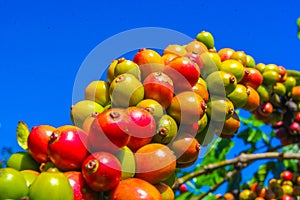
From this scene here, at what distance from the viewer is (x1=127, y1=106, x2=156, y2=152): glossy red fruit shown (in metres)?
1.98

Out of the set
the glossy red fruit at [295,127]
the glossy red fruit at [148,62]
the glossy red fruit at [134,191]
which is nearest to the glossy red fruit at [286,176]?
the glossy red fruit at [295,127]

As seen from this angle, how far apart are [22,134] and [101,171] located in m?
0.56

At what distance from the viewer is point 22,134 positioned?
2.19 m

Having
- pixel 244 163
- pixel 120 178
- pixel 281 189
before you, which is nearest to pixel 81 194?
pixel 120 178

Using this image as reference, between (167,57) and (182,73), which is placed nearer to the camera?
(182,73)

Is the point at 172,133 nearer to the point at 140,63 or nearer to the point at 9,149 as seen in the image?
the point at 140,63

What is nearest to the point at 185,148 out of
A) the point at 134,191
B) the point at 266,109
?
the point at 134,191

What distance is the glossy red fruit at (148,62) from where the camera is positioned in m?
2.41

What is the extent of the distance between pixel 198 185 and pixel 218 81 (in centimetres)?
374

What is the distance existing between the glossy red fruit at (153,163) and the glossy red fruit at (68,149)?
0.24 metres

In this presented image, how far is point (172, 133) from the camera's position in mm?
2203

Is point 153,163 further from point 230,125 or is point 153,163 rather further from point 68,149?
point 230,125

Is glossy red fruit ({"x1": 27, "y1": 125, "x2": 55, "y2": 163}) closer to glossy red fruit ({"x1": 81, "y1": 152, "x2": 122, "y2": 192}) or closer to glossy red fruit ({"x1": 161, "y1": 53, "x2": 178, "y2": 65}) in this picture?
glossy red fruit ({"x1": 81, "y1": 152, "x2": 122, "y2": 192})

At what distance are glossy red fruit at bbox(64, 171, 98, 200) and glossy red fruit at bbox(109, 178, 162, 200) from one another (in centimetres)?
9
